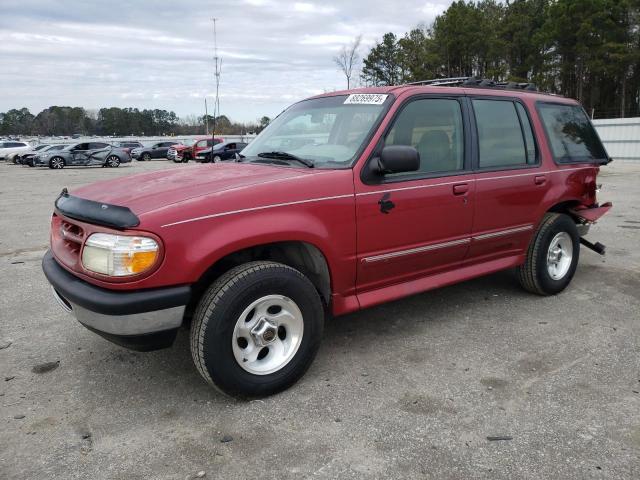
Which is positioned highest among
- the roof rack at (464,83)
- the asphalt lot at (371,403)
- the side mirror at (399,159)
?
the roof rack at (464,83)

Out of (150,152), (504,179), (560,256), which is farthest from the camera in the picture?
(150,152)

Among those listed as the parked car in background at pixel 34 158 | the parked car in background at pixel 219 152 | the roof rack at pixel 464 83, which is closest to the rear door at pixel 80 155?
the parked car in background at pixel 34 158

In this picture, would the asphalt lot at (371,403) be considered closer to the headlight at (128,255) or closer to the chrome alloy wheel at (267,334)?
the chrome alloy wheel at (267,334)

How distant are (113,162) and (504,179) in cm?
2925

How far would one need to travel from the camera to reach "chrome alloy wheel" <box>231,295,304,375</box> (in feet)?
9.78

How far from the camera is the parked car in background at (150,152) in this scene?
38344 millimetres

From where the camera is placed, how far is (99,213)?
2818 millimetres

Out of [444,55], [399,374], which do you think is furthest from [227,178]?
[444,55]

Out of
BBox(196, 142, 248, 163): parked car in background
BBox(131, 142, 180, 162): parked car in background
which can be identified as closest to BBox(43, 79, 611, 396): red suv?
BBox(196, 142, 248, 163): parked car in background

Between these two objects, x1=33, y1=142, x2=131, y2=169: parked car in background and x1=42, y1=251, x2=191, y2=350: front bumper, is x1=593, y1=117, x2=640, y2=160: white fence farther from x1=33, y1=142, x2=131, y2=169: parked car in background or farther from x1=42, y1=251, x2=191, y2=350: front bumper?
x1=42, y1=251, x2=191, y2=350: front bumper

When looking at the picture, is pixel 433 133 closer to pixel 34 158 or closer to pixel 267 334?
pixel 267 334

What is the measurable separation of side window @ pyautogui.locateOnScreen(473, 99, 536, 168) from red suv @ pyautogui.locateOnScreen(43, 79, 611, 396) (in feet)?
0.05

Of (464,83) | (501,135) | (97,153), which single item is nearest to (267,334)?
(501,135)

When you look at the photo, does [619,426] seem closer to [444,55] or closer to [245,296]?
[245,296]
